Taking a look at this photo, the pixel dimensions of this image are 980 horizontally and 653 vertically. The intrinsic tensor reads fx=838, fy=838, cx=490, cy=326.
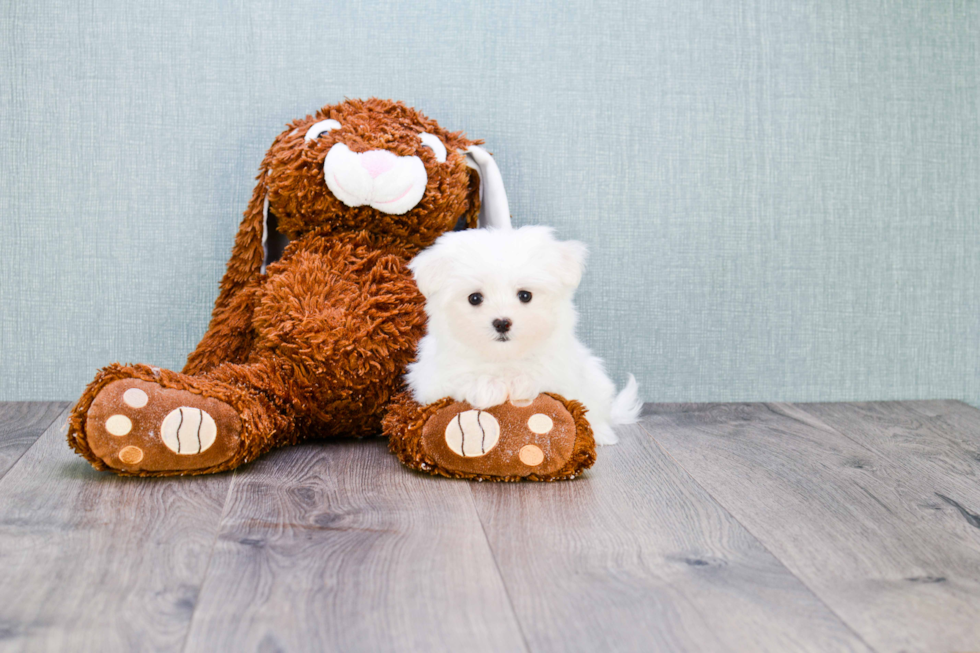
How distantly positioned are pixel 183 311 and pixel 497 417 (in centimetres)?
72

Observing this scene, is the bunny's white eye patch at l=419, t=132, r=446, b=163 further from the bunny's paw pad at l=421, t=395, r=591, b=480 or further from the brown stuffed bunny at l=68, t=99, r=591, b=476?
the bunny's paw pad at l=421, t=395, r=591, b=480

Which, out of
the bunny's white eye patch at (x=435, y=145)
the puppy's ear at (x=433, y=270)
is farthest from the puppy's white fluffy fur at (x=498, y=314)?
the bunny's white eye patch at (x=435, y=145)

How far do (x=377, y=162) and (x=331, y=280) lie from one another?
0.59 ft

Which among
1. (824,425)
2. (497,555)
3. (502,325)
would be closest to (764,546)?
(497,555)

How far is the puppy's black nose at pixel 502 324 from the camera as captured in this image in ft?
3.32

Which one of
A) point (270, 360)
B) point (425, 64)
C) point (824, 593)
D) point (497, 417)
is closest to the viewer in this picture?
point (824, 593)

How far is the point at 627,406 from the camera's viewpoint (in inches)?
55.7

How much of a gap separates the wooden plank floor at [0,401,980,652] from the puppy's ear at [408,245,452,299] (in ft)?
0.80

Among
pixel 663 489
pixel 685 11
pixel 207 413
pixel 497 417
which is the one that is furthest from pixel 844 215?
pixel 207 413

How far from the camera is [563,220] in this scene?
59.2 inches

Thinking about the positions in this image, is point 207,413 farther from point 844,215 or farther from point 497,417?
point 844,215

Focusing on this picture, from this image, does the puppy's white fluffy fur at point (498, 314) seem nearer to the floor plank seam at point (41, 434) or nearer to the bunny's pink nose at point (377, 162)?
the bunny's pink nose at point (377, 162)

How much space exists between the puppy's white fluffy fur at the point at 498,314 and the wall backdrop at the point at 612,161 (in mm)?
456

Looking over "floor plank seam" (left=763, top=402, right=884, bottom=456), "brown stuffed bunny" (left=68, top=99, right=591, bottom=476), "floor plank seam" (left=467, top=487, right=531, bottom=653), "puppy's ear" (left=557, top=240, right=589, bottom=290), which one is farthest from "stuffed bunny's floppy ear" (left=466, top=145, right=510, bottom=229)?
"floor plank seam" (left=763, top=402, right=884, bottom=456)
